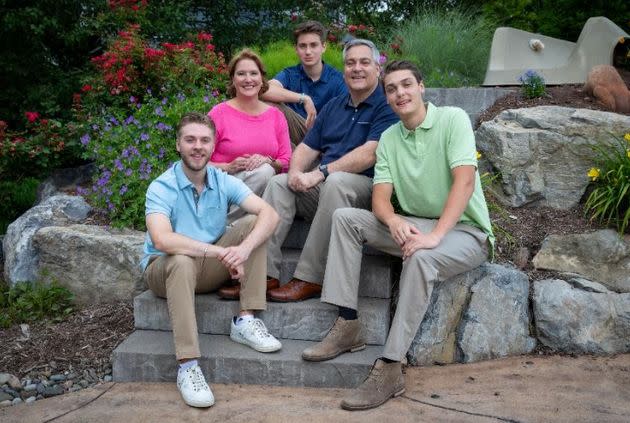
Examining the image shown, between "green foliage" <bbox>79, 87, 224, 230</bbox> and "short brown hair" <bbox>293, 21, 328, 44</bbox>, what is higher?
"short brown hair" <bbox>293, 21, 328, 44</bbox>

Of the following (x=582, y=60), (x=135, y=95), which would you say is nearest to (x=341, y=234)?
(x=135, y=95)

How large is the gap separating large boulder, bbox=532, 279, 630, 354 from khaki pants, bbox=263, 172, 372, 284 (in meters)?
1.10

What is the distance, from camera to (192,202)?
3.24 metres

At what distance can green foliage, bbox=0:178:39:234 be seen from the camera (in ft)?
21.6

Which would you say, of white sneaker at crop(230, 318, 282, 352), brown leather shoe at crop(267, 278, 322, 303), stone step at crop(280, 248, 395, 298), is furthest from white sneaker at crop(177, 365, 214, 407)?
stone step at crop(280, 248, 395, 298)

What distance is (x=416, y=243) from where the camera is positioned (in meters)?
3.08

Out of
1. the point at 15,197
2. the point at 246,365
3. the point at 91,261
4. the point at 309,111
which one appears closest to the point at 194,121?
the point at 246,365

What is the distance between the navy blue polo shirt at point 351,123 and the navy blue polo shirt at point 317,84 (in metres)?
0.66

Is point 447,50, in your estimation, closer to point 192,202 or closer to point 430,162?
point 430,162

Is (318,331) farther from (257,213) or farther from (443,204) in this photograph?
(443,204)

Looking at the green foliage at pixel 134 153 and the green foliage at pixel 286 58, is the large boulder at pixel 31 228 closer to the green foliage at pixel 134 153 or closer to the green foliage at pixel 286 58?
the green foliage at pixel 134 153

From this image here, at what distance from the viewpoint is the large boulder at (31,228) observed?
4398 millimetres

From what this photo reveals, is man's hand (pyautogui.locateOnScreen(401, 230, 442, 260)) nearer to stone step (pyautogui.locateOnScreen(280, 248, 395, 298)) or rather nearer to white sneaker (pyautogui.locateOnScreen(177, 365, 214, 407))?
stone step (pyautogui.locateOnScreen(280, 248, 395, 298))

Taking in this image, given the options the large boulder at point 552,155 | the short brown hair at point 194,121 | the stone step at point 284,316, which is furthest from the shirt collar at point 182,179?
the large boulder at point 552,155
